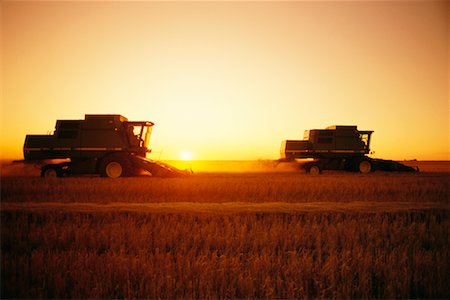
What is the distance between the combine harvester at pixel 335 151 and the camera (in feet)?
71.6

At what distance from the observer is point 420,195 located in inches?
420

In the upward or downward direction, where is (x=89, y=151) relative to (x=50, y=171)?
upward

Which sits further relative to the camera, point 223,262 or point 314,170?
point 314,170

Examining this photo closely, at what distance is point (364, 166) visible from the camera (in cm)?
2164

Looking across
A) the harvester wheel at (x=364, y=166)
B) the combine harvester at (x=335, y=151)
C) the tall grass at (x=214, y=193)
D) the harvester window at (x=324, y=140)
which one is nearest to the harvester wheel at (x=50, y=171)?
the tall grass at (x=214, y=193)

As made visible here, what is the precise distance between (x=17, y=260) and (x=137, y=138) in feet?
46.2

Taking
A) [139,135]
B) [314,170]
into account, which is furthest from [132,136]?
[314,170]

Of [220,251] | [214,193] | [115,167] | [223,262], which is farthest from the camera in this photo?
[115,167]

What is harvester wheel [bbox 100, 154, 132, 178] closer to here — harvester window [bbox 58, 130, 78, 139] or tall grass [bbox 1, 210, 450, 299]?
harvester window [bbox 58, 130, 78, 139]

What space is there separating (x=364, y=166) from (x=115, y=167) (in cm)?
1612

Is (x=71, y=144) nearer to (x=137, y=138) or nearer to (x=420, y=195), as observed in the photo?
(x=137, y=138)

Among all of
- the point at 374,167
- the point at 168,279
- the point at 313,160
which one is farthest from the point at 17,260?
the point at 374,167

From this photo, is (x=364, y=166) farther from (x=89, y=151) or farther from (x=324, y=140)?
(x=89, y=151)

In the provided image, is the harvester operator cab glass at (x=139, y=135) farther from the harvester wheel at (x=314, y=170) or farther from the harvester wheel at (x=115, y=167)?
the harvester wheel at (x=314, y=170)
